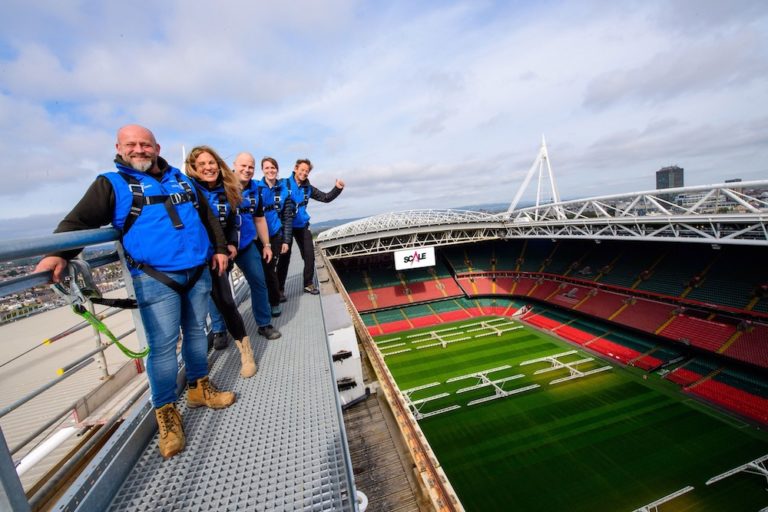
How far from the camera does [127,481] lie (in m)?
1.82

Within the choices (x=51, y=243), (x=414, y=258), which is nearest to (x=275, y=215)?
(x=51, y=243)

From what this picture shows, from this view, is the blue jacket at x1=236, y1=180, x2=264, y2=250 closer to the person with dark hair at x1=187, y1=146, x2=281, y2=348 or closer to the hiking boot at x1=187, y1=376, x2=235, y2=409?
the person with dark hair at x1=187, y1=146, x2=281, y2=348

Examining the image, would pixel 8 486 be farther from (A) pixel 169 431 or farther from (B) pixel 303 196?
(B) pixel 303 196

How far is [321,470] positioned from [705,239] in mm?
17623

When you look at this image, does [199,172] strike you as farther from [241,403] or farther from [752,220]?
[752,220]

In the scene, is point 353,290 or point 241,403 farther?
point 353,290

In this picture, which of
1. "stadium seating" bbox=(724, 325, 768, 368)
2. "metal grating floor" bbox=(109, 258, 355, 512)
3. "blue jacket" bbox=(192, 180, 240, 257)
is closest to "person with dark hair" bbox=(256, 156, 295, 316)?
"blue jacket" bbox=(192, 180, 240, 257)

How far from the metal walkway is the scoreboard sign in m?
21.2

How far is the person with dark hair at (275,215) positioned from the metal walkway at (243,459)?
5.80 feet

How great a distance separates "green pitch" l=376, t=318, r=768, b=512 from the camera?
8969 millimetres

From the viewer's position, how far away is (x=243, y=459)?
1.94m

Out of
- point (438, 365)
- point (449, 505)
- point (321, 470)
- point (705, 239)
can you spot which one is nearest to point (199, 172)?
point (321, 470)

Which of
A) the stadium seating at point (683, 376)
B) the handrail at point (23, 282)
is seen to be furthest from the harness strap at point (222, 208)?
the stadium seating at point (683, 376)

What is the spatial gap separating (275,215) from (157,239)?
2.89 m
